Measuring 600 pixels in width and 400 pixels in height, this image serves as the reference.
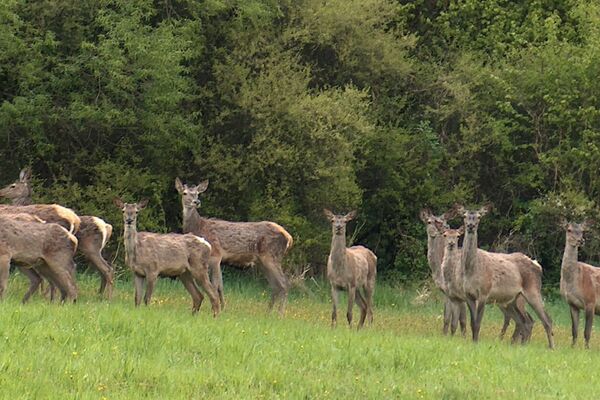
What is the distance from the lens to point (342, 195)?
28.8 metres

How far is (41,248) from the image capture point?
18266 mm

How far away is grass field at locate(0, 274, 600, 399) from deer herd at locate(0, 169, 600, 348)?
1377 mm

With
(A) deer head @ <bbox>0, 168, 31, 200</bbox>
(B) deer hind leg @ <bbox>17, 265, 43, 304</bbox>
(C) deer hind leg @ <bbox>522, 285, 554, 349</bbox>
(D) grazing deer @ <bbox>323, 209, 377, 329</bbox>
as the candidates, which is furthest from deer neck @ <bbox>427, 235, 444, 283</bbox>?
(A) deer head @ <bbox>0, 168, 31, 200</bbox>

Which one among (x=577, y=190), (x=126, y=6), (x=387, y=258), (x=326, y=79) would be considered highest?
(x=126, y=6)

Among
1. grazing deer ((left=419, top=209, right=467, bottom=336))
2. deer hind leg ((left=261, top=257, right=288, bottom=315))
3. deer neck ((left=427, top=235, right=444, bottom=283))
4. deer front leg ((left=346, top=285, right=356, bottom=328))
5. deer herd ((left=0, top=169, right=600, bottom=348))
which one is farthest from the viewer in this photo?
deer neck ((left=427, top=235, right=444, bottom=283))

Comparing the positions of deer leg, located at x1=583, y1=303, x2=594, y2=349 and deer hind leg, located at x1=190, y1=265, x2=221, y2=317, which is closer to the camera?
deer hind leg, located at x1=190, y1=265, x2=221, y2=317

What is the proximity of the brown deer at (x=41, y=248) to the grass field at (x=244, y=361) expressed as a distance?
4.90 ft

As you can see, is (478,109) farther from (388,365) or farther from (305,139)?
(388,365)

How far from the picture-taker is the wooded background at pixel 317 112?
85.1 feet

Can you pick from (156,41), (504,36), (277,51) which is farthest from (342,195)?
(504,36)

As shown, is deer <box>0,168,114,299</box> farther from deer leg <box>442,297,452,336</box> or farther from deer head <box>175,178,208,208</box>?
deer leg <box>442,297,452,336</box>

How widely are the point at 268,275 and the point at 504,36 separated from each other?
14.0 meters

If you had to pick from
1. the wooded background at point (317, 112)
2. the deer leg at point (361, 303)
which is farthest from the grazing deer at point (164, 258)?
the wooded background at point (317, 112)

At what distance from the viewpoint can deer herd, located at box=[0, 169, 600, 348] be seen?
18.5 metres
